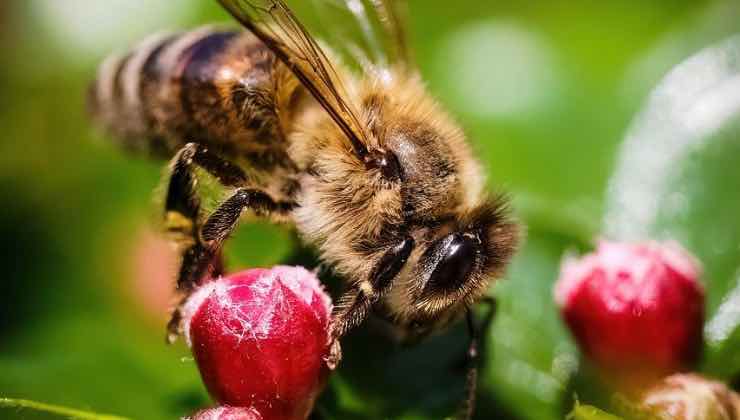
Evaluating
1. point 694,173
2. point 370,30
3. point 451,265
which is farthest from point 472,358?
point 370,30

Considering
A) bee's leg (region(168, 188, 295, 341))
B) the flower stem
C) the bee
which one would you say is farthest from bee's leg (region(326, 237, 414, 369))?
the flower stem

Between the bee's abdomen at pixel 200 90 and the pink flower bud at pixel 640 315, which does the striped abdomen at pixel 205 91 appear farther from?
the pink flower bud at pixel 640 315

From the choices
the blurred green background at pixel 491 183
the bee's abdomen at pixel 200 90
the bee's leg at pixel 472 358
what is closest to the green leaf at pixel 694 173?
the blurred green background at pixel 491 183

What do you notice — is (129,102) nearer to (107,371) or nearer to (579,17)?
(107,371)

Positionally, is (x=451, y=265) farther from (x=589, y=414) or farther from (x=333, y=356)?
(x=589, y=414)

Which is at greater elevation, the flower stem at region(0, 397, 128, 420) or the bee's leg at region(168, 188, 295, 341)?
the bee's leg at region(168, 188, 295, 341)

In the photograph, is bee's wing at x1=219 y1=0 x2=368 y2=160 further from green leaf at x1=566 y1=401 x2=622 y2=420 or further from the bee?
green leaf at x1=566 y1=401 x2=622 y2=420

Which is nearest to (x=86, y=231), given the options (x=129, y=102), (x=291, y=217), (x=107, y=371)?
(x=129, y=102)

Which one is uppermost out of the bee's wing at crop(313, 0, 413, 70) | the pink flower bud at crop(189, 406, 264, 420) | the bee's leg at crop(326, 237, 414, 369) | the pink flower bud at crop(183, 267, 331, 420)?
the bee's wing at crop(313, 0, 413, 70)
